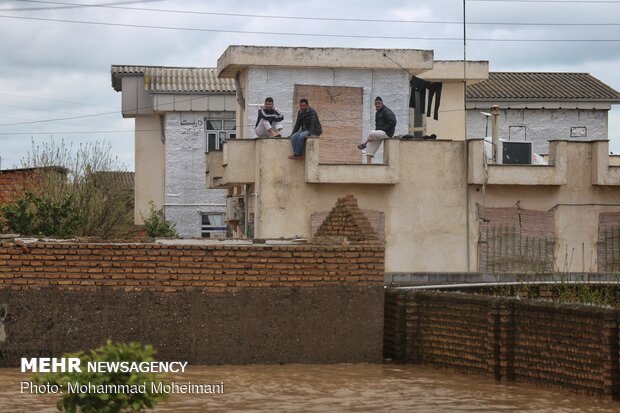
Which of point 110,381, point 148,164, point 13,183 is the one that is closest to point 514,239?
point 13,183

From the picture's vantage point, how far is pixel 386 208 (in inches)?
1235

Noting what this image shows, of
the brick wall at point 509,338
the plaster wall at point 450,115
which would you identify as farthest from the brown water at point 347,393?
the plaster wall at point 450,115

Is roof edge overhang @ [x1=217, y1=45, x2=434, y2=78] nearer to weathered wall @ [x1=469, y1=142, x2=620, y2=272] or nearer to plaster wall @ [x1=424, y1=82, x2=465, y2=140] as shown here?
weathered wall @ [x1=469, y1=142, x2=620, y2=272]

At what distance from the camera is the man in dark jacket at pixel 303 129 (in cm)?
3048

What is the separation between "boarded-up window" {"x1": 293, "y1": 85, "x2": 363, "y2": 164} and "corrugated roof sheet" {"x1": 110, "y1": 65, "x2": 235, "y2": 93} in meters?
13.2

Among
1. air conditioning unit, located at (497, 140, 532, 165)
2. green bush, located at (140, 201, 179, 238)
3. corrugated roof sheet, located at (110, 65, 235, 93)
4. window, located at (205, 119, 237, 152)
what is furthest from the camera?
window, located at (205, 119, 237, 152)

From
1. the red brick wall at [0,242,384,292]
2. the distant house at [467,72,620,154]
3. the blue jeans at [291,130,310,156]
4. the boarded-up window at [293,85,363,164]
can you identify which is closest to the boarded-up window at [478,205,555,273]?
the boarded-up window at [293,85,363,164]

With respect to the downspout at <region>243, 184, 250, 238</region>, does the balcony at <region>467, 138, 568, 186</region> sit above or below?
above

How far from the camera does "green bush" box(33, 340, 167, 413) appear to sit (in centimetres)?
989

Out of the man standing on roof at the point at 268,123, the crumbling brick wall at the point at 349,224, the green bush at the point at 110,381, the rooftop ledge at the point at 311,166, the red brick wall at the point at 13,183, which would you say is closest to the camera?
the green bush at the point at 110,381

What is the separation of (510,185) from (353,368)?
13.5m

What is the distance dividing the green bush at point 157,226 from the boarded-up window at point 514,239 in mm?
13666

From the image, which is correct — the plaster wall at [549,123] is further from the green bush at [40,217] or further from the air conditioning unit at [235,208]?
the green bush at [40,217]

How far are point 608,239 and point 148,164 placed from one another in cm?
2263
